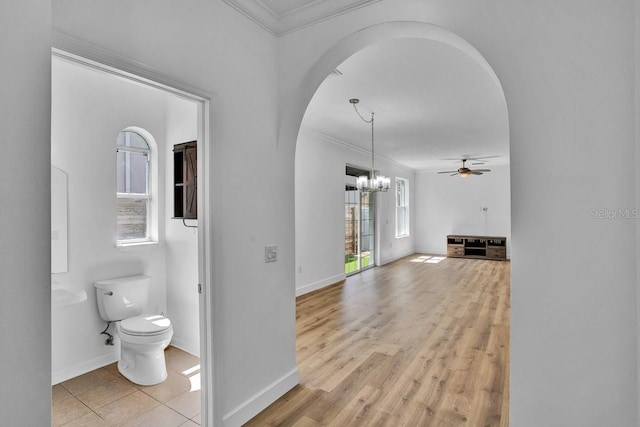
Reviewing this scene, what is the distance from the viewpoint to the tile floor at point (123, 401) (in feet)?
7.35

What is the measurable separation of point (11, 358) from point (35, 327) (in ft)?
0.22

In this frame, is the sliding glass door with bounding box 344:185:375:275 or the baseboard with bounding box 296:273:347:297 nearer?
the baseboard with bounding box 296:273:347:297

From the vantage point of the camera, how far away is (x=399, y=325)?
156 inches

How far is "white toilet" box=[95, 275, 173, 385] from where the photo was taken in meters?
2.63

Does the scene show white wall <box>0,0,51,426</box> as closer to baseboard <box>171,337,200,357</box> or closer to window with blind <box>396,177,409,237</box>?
baseboard <box>171,337,200,357</box>

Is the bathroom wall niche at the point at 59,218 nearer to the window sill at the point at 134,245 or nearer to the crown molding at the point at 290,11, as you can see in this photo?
the window sill at the point at 134,245

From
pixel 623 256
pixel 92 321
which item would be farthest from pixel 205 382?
pixel 623 256

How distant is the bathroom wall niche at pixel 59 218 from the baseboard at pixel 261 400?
6.10 feet

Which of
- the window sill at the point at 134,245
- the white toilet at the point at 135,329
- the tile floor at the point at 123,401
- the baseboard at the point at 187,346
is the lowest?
the tile floor at the point at 123,401

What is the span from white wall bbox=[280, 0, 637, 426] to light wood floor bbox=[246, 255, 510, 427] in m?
0.85

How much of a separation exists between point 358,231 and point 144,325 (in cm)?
527

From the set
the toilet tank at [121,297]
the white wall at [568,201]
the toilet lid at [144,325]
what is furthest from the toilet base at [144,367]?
the white wall at [568,201]

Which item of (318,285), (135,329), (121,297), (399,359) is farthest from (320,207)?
(135,329)

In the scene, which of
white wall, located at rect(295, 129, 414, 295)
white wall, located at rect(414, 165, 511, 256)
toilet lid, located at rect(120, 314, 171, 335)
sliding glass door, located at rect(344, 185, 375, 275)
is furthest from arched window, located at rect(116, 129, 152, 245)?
white wall, located at rect(414, 165, 511, 256)
